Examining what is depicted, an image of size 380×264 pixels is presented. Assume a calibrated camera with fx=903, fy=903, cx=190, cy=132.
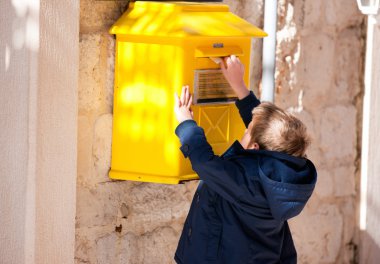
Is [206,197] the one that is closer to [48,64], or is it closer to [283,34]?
[48,64]

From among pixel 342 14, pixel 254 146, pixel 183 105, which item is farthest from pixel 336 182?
pixel 183 105

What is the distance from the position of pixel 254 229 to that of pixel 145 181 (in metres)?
0.55

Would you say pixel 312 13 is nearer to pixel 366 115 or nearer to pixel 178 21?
pixel 366 115

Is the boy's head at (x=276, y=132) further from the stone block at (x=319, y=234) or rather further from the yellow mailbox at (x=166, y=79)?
the stone block at (x=319, y=234)

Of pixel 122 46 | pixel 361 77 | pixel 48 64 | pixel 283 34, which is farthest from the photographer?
pixel 361 77

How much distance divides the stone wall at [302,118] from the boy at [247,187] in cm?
46

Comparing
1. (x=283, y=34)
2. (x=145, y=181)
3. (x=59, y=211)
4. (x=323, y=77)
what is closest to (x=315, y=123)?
(x=323, y=77)

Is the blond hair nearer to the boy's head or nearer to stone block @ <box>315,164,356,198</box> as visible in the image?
the boy's head

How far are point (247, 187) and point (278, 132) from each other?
26cm

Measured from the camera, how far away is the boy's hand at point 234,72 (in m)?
3.83

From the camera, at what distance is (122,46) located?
3.84m

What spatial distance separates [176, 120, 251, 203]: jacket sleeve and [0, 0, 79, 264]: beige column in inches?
20.3

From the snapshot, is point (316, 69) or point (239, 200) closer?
point (239, 200)

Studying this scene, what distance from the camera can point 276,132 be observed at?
357cm
